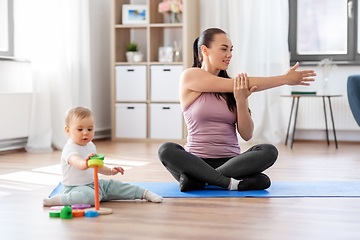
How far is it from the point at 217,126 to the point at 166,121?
8.58ft

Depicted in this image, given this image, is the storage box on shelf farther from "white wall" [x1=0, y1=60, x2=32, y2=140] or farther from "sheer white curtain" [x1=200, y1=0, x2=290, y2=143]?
"white wall" [x1=0, y1=60, x2=32, y2=140]

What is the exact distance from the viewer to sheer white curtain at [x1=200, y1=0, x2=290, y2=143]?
4.78 meters

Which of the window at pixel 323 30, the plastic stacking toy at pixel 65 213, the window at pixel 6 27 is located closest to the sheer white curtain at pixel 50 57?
the window at pixel 6 27

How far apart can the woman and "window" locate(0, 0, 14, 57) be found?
2.31 meters

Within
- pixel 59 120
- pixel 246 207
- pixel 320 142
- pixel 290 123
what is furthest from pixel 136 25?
pixel 246 207

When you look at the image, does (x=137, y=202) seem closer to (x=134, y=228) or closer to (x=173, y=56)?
(x=134, y=228)

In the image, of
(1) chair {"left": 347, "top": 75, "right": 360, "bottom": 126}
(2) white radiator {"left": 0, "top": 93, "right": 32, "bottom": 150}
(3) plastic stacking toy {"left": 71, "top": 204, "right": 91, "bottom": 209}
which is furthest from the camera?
(2) white radiator {"left": 0, "top": 93, "right": 32, "bottom": 150}

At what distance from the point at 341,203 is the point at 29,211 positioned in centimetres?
119

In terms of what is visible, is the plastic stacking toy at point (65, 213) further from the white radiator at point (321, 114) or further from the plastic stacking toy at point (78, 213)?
the white radiator at point (321, 114)

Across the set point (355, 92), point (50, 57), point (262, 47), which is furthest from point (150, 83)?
point (355, 92)

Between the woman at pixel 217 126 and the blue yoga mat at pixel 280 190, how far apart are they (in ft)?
0.16

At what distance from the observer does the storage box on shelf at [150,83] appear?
4797 mm

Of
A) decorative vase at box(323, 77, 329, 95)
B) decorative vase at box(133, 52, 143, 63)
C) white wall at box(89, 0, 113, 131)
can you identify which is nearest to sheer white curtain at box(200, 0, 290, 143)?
decorative vase at box(323, 77, 329, 95)

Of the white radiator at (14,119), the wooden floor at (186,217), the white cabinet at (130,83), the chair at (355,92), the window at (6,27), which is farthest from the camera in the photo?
the white cabinet at (130,83)
